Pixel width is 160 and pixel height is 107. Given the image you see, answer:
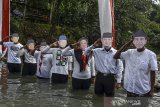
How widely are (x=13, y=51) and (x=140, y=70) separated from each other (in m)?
8.29

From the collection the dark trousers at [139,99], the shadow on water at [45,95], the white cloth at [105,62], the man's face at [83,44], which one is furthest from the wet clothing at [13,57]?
the dark trousers at [139,99]

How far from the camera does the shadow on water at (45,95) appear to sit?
9.16 meters

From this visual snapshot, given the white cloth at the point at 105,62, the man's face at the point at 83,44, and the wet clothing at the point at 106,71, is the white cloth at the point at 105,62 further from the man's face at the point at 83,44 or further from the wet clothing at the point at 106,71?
the man's face at the point at 83,44

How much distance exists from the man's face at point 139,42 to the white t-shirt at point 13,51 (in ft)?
25.5

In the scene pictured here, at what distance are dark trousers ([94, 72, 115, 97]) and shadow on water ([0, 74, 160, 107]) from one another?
27 cm

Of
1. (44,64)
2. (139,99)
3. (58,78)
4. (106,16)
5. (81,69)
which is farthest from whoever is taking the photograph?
(44,64)

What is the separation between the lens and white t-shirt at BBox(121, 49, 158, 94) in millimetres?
6820

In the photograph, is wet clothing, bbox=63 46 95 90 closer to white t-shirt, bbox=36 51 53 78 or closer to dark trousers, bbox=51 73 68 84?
dark trousers, bbox=51 73 68 84

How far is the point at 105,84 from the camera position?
345 inches

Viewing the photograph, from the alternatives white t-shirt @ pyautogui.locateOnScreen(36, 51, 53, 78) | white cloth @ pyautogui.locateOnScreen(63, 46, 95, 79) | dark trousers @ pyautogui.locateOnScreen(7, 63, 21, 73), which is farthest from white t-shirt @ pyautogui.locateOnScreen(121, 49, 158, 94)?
dark trousers @ pyautogui.locateOnScreen(7, 63, 21, 73)

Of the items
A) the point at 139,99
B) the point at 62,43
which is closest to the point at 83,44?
the point at 62,43

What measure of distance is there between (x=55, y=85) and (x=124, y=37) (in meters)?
13.0

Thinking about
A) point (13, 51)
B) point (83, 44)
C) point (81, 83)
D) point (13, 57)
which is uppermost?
point (83, 44)

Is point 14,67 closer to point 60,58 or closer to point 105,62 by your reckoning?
point 60,58
